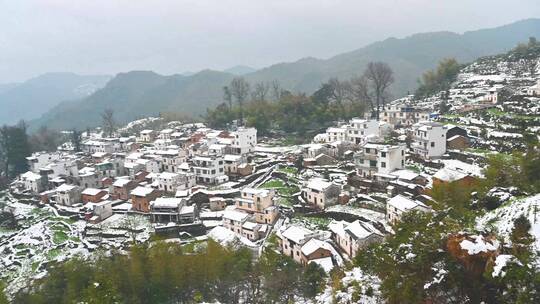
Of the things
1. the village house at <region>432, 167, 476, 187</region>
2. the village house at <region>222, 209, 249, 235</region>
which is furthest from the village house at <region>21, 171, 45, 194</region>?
the village house at <region>432, 167, 476, 187</region>

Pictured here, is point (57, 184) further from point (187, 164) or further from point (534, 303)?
point (534, 303)

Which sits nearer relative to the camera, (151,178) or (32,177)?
(151,178)

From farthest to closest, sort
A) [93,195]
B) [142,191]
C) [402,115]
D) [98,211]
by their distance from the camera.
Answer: [402,115] < [93,195] < [142,191] < [98,211]

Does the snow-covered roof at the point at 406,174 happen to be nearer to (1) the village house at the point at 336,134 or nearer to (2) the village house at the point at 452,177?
(2) the village house at the point at 452,177

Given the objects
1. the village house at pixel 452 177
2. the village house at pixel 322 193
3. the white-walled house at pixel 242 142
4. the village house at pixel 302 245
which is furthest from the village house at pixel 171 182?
the village house at pixel 452 177

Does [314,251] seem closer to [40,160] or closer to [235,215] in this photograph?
[235,215]

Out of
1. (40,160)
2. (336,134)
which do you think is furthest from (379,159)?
(40,160)
